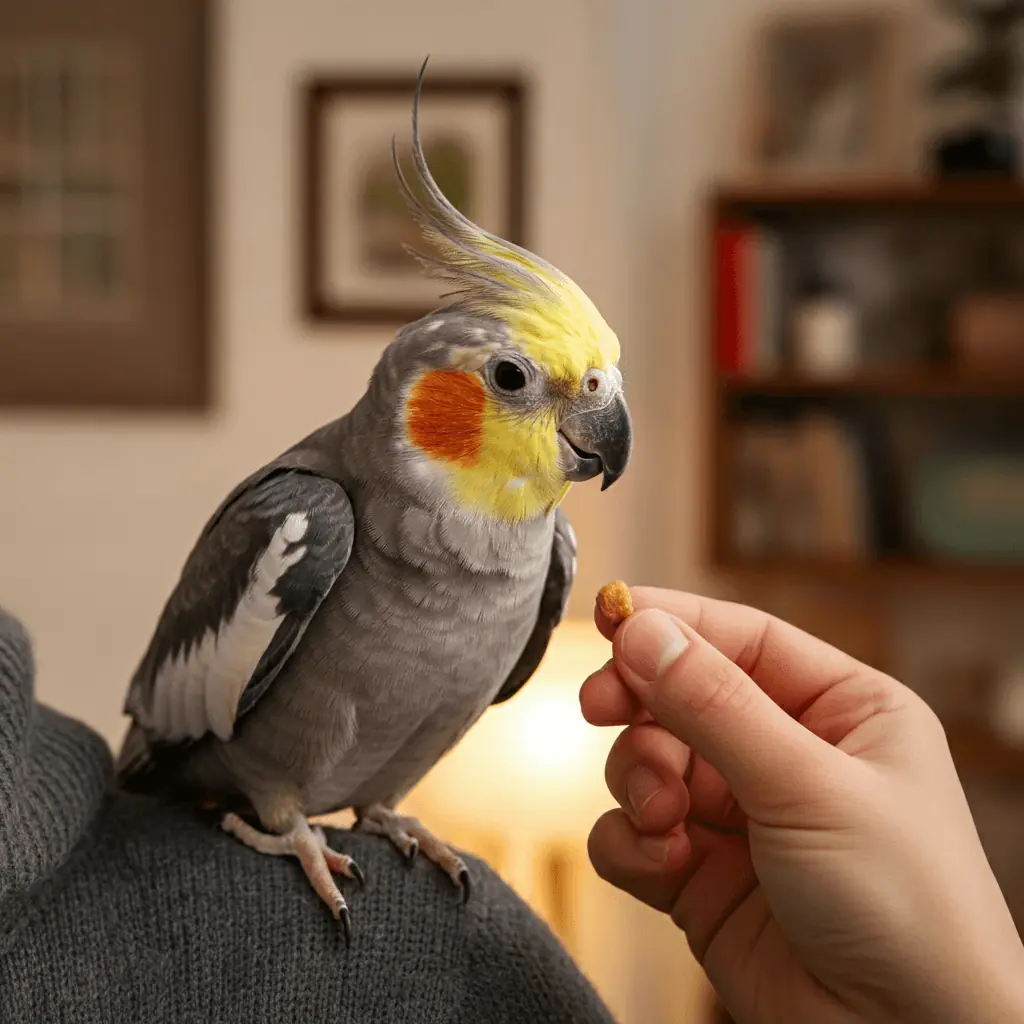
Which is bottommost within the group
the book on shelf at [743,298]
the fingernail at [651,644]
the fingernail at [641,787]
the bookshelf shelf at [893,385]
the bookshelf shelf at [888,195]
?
the fingernail at [641,787]

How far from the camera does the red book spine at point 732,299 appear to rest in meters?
2.30

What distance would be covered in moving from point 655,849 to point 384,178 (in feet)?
5.95

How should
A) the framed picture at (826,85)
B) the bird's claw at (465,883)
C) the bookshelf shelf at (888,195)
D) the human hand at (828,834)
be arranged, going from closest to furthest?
1. the human hand at (828,834)
2. the bird's claw at (465,883)
3. the bookshelf shelf at (888,195)
4. the framed picture at (826,85)

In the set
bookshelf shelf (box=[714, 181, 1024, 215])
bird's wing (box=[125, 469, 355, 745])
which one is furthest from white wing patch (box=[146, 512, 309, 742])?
bookshelf shelf (box=[714, 181, 1024, 215])

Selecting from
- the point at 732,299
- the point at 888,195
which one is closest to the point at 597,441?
the point at 732,299

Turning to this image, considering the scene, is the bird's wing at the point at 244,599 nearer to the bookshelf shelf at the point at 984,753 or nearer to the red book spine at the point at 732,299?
the red book spine at the point at 732,299

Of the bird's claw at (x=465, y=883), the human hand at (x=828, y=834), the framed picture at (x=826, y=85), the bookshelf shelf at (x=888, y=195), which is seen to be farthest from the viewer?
the framed picture at (x=826, y=85)

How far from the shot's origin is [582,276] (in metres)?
2.31

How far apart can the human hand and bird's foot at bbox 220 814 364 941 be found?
0.20 meters

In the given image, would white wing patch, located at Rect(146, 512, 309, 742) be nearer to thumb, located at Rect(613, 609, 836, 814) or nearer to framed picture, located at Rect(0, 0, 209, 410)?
thumb, located at Rect(613, 609, 836, 814)

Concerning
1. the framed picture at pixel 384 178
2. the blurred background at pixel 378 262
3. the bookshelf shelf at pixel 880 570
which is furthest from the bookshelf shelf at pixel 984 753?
the framed picture at pixel 384 178

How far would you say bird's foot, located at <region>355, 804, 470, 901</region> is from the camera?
2.44ft

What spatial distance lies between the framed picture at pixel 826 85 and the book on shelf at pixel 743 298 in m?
0.26

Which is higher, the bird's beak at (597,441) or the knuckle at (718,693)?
the bird's beak at (597,441)
